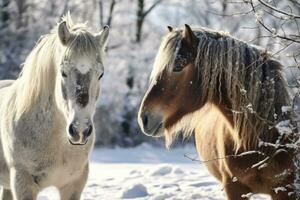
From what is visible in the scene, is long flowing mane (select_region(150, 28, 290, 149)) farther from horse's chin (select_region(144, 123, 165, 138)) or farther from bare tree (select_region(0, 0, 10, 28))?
bare tree (select_region(0, 0, 10, 28))

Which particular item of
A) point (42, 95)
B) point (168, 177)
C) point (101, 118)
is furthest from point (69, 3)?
point (42, 95)

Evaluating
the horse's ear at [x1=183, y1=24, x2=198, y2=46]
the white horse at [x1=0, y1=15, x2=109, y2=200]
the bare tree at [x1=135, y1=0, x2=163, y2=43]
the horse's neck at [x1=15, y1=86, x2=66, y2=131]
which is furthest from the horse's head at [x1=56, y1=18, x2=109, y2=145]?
the bare tree at [x1=135, y1=0, x2=163, y2=43]

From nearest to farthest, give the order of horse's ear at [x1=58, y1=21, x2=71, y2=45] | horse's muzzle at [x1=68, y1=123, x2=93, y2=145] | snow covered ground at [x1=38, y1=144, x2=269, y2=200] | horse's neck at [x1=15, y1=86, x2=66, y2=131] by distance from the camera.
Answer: horse's muzzle at [x1=68, y1=123, x2=93, y2=145] → horse's ear at [x1=58, y1=21, x2=71, y2=45] → horse's neck at [x1=15, y1=86, x2=66, y2=131] → snow covered ground at [x1=38, y1=144, x2=269, y2=200]

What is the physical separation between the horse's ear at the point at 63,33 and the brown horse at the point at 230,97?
71 centimetres

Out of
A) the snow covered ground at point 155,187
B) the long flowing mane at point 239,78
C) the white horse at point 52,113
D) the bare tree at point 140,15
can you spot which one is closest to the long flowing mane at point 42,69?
the white horse at point 52,113

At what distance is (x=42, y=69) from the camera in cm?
470

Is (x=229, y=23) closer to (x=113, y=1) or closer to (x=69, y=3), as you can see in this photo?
(x=113, y=1)

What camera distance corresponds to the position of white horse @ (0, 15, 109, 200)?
14.0 ft

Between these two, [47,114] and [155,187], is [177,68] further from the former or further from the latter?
[155,187]

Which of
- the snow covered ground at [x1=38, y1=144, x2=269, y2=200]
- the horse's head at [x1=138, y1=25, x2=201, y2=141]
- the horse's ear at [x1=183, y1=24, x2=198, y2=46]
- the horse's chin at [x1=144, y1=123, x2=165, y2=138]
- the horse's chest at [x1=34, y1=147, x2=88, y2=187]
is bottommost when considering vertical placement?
the snow covered ground at [x1=38, y1=144, x2=269, y2=200]

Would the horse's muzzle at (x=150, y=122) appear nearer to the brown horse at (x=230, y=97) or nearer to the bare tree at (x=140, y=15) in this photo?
the brown horse at (x=230, y=97)

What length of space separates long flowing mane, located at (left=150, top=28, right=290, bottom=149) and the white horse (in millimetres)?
573

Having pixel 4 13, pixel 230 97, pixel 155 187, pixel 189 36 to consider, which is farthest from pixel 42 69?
pixel 4 13

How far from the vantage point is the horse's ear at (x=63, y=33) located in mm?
4375
